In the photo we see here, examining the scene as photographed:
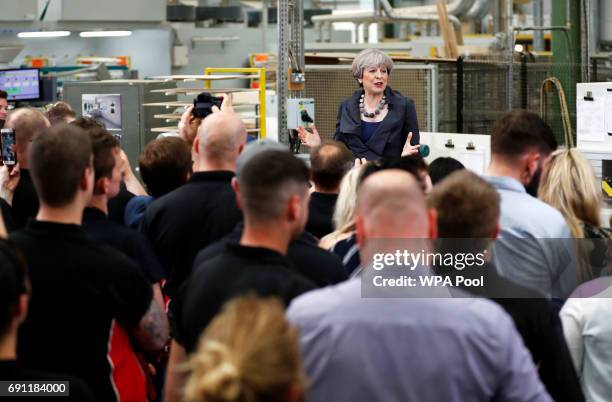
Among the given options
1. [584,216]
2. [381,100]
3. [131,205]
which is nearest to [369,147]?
[381,100]

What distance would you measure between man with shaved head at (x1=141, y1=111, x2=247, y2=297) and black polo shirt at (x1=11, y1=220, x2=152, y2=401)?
2.40ft

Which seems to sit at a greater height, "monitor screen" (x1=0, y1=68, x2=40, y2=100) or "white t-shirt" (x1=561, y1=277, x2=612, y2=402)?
"monitor screen" (x1=0, y1=68, x2=40, y2=100)

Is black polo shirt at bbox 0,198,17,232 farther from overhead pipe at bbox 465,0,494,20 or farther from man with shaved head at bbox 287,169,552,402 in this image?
overhead pipe at bbox 465,0,494,20

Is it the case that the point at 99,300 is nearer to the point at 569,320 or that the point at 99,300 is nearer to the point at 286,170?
the point at 286,170

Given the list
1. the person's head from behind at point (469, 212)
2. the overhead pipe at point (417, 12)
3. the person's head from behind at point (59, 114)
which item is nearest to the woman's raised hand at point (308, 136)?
the person's head from behind at point (59, 114)

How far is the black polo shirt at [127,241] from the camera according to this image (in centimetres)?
329

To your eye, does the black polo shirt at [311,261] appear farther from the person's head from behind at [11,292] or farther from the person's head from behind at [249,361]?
the person's head from behind at [249,361]

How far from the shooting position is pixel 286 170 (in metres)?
2.59

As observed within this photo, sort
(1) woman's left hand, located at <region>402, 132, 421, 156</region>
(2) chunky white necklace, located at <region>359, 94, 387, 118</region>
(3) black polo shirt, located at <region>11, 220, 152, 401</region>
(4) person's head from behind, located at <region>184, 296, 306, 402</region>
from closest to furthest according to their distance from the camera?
(4) person's head from behind, located at <region>184, 296, 306, 402</region>
(3) black polo shirt, located at <region>11, 220, 152, 401</region>
(1) woman's left hand, located at <region>402, 132, 421, 156</region>
(2) chunky white necklace, located at <region>359, 94, 387, 118</region>

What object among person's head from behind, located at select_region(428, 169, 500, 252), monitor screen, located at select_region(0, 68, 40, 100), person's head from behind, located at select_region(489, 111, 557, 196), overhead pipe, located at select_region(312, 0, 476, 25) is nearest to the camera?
person's head from behind, located at select_region(428, 169, 500, 252)

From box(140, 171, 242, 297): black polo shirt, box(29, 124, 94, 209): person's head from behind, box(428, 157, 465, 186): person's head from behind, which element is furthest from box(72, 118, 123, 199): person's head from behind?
box(428, 157, 465, 186): person's head from behind

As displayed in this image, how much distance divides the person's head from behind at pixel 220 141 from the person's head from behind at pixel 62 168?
77cm

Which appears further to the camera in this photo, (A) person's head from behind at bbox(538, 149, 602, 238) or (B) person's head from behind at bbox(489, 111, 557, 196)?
(A) person's head from behind at bbox(538, 149, 602, 238)

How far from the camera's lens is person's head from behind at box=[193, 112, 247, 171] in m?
3.66
